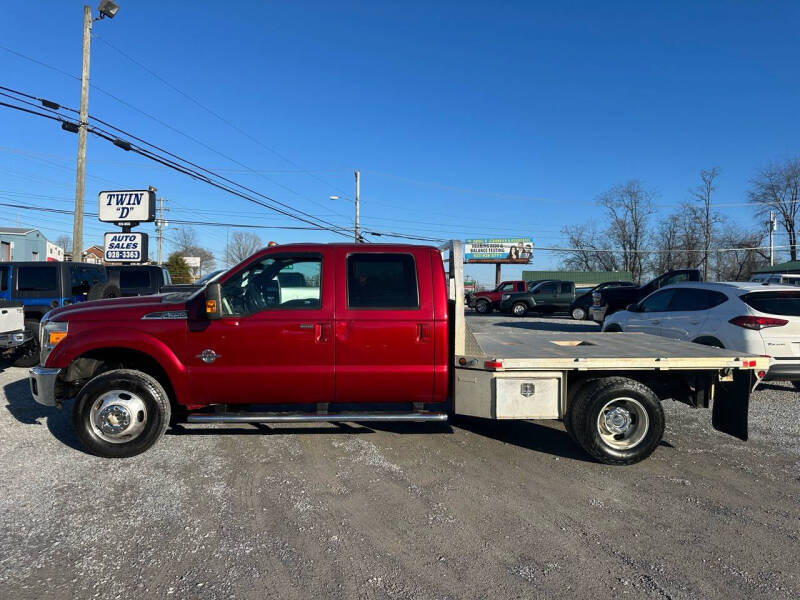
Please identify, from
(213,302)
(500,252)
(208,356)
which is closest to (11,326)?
(208,356)

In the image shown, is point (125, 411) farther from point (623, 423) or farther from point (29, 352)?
point (29, 352)

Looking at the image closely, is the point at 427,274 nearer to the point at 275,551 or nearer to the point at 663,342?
the point at 275,551

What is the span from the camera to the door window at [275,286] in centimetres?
448

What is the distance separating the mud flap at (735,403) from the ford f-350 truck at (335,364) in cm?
1

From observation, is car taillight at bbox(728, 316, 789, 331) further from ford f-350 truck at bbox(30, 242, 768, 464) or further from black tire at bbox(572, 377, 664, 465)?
black tire at bbox(572, 377, 664, 465)

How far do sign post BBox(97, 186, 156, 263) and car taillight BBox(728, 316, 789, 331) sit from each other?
18.3 m

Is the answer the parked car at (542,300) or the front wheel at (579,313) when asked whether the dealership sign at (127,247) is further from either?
the front wheel at (579,313)

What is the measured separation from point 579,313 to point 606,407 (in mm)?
16508

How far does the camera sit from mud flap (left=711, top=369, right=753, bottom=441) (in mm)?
4430

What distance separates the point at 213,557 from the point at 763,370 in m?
4.75

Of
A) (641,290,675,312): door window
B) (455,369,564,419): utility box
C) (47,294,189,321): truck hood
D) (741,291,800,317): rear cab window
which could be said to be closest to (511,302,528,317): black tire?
(641,290,675,312): door window

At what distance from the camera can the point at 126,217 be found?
60.9ft

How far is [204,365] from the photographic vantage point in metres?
4.41

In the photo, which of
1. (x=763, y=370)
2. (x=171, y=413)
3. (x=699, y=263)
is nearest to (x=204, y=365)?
(x=171, y=413)
